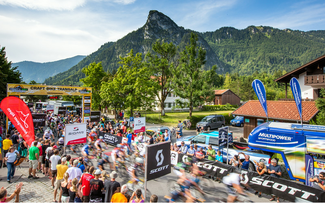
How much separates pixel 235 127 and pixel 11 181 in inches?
1030

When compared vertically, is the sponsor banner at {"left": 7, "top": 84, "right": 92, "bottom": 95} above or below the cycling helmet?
above

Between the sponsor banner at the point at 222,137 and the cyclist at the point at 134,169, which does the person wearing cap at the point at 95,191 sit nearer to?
the cyclist at the point at 134,169

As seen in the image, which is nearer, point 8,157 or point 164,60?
point 8,157

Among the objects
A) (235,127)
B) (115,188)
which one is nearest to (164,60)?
(235,127)

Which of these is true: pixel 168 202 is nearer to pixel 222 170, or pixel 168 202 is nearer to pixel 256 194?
pixel 222 170

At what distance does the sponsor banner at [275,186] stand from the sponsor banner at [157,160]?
12.3 feet

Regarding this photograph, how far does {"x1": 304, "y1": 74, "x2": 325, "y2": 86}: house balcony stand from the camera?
1755 centimetres

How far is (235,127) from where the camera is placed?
27.5 meters

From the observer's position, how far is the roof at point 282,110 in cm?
1466

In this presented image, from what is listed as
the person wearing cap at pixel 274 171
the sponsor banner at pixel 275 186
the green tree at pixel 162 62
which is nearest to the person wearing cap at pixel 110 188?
the sponsor banner at pixel 275 186

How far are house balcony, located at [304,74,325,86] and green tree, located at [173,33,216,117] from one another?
10980 mm

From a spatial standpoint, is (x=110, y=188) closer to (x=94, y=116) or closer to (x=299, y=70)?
(x=94, y=116)

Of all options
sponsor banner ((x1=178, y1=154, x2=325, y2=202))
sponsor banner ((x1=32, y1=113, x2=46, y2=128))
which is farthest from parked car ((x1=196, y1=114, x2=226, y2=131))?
sponsor banner ((x1=32, y1=113, x2=46, y2=128))

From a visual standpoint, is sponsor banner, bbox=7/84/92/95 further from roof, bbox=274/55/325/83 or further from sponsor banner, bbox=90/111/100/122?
roof, bbox=274/55/325/83
